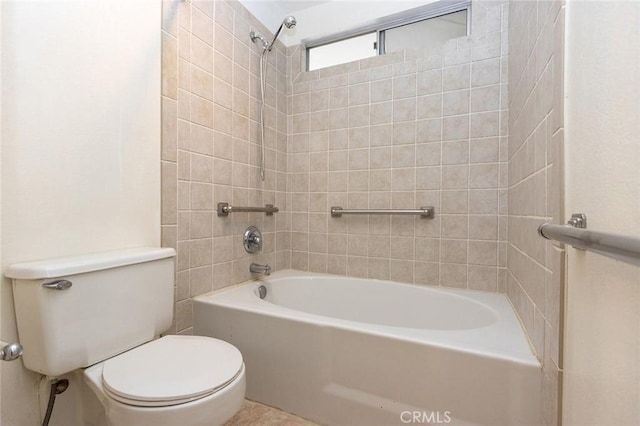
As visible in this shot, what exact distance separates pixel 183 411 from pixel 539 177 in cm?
124

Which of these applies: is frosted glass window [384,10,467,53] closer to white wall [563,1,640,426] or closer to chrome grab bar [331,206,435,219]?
chrome grab bar [331,206,435,219]

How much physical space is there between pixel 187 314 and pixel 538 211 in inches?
62.2

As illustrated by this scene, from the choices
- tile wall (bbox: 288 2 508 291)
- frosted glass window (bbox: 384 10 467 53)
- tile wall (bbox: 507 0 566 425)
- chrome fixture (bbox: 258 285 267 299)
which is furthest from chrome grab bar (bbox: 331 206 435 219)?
frosted glass window (bbox: 384 10 467 53)

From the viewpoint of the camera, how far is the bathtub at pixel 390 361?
954 mm

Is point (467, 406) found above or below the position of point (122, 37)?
below

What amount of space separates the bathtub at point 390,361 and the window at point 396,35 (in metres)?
1.59

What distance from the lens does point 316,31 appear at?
2174 mm

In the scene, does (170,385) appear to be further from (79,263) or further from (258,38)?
(258,38)

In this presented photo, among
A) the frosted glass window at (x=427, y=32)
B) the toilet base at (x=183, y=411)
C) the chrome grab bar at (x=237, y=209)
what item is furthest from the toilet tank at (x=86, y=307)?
the frosted glass window at (x=427, y=32)

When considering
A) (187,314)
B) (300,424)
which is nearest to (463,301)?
(300,424)

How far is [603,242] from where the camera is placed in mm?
384

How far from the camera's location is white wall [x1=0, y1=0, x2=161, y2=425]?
0.92 m

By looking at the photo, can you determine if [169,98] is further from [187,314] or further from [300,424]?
[300,424]

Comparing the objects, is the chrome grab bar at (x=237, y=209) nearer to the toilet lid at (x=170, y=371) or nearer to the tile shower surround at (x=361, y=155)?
the tile shower surround at (x=361, y=155)
